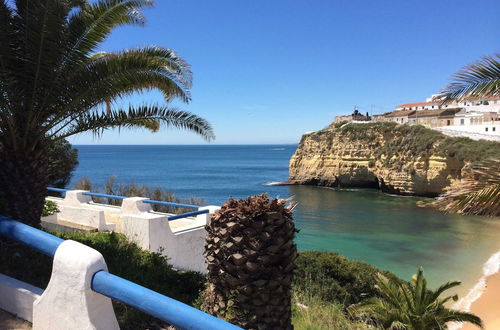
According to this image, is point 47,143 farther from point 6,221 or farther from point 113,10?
point 6,221

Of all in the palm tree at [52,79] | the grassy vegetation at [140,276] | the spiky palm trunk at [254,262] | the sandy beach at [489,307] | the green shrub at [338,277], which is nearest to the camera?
the spiky palm trunk at [254,262]

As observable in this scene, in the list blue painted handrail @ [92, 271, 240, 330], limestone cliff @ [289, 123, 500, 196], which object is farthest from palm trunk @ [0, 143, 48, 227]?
limestone cliff @ [289, 123, 500, 196]

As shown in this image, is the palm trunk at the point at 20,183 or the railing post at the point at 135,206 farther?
the railing post at the point at 135,206

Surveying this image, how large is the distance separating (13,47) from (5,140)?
1449mm

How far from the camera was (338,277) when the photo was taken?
11.4m

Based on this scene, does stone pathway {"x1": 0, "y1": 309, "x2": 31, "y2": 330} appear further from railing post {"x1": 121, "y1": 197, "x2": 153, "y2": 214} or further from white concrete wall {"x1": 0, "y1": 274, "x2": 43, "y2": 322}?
railing post {"x1": 121, "y1": 197, "x2": 153, "y2": 214}

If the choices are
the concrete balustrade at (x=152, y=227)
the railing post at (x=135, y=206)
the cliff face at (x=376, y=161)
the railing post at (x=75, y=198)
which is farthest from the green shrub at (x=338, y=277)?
the cliff face at (x=376, y=161)

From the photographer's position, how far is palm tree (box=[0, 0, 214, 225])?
19.1 ft

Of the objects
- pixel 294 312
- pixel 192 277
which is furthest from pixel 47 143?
pixel 294 312

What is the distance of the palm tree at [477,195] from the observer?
593cm

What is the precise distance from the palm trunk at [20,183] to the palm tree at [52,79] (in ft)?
0.04

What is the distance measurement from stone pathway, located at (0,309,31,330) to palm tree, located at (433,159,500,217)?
5.55 metres

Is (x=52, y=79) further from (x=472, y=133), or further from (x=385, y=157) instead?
(x=385, y=157)

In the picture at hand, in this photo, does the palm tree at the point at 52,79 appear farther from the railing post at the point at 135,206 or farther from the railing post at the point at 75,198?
the railing post at the point at 75,198
